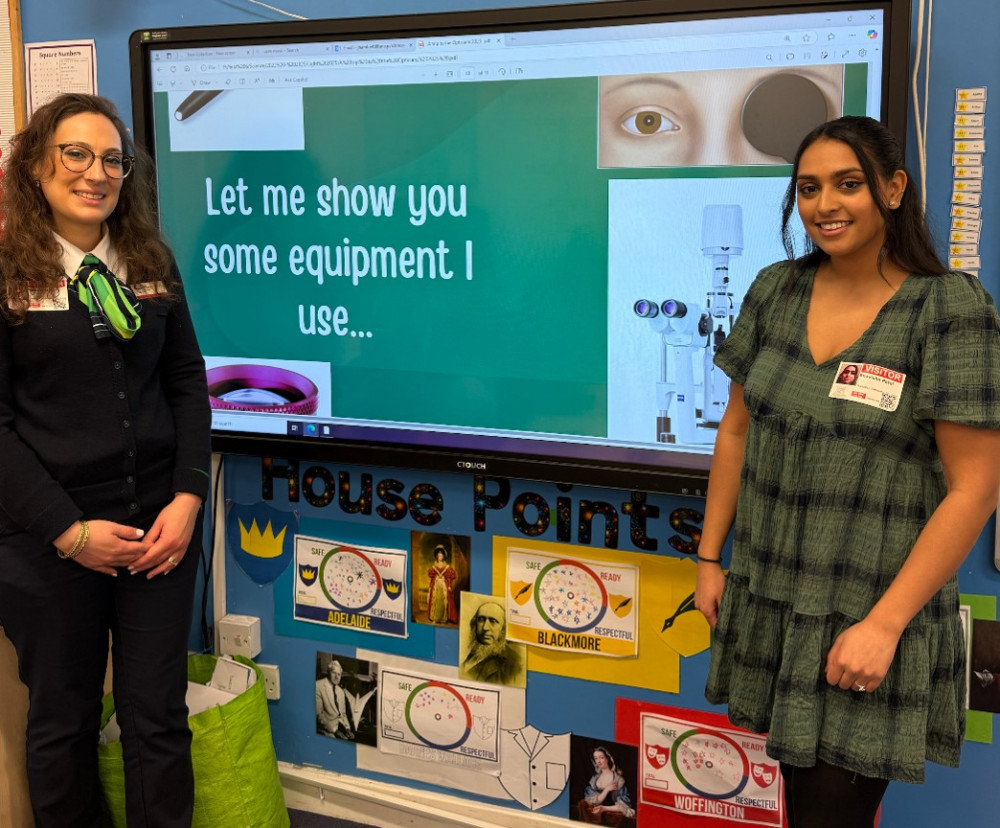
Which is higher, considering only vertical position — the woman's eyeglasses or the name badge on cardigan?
the woman's eyeglasses

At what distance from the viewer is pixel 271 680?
2.49 metres

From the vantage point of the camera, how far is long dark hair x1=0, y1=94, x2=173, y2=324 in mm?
1692

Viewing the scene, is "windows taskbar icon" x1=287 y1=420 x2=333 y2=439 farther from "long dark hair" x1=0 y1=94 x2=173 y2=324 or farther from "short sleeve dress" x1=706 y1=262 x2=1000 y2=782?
"short sleeve dress" x1=706 y1=262 x2=1000 y2=782

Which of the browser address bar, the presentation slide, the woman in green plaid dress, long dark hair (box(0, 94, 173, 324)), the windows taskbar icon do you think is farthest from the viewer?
the windows taskbar icon

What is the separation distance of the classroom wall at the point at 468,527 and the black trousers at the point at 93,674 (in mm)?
507

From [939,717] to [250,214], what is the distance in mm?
1677

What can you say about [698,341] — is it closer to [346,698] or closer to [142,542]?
[142,542]

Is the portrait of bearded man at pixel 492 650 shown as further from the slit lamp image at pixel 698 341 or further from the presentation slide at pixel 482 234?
the slit lamp image at pixel 698 341

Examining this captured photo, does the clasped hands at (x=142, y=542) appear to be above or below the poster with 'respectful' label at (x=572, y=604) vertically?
above

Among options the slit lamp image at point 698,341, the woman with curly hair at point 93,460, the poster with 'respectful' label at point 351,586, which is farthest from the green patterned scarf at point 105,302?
the slit lamp image at point 698,341

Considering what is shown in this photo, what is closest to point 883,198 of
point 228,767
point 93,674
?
point 93,674

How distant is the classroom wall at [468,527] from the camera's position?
178 centimetres

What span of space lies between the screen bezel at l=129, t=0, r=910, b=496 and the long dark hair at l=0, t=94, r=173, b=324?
49cm

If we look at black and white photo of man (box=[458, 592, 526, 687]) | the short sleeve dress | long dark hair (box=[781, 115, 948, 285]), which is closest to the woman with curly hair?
black and white photo of man (box=[458, 592, 526, 687])
